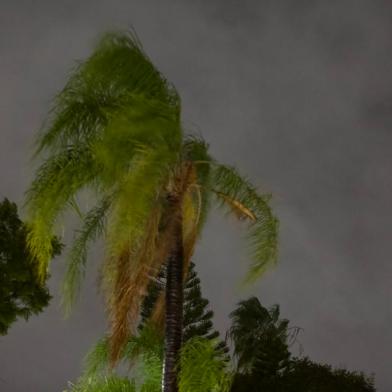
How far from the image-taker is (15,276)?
86.6 ft

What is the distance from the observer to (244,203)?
583 inches

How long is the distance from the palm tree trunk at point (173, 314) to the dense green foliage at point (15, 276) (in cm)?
1202

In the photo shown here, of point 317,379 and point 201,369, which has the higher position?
point 317,379

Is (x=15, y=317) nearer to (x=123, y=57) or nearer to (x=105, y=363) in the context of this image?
(x=105, y=363)

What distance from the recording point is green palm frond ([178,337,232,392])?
45.3ft

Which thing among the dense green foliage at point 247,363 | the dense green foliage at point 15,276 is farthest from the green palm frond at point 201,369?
the dense green foliage at point 15,276

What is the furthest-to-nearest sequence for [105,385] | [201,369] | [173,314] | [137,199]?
[105,385] → [173,314] → [201,369] → [137,199]

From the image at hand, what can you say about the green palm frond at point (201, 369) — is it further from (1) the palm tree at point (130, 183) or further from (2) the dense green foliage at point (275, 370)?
(2) the dense green foliage at point (275, 370)

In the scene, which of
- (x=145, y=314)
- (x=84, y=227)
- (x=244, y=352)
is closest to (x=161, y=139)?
(x=84, y=227)

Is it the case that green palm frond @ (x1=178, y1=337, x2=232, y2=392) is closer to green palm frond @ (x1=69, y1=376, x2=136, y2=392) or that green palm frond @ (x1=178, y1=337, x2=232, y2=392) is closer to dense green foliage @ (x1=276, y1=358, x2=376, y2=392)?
green palm frond @ (x1=69, y1=376, x2=136, y2=392)

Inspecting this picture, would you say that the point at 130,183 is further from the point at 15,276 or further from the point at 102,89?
the point at 15,276

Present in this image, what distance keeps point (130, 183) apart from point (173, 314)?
2.23 metres

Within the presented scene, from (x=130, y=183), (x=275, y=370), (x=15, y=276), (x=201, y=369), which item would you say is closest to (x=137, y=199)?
(x=130, y=183)

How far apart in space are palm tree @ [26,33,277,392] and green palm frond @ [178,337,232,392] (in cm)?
28
